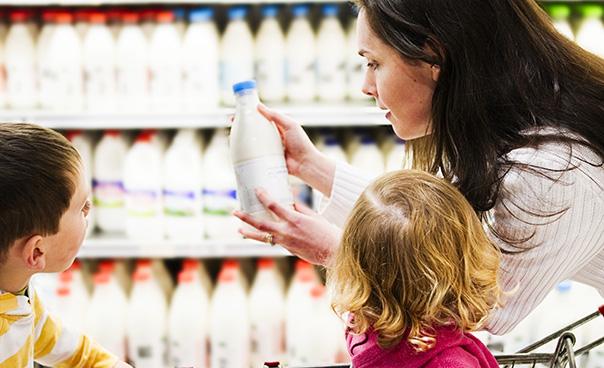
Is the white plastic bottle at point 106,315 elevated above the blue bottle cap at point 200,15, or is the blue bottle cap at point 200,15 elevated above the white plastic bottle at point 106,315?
the blue bottle cap at point 200,15

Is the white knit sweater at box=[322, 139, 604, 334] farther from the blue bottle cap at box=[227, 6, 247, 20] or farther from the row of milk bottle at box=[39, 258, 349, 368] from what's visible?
the blue bottle cap at box=[227, 6, 247, 20]

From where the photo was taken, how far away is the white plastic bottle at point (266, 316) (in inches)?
76.1

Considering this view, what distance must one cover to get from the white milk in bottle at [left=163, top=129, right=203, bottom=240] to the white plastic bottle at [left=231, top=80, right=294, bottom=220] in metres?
0.69

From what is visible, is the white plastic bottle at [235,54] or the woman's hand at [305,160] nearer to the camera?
the woman's hand at [305,160]

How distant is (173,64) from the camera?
1.88m

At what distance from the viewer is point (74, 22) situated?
196 centimetres

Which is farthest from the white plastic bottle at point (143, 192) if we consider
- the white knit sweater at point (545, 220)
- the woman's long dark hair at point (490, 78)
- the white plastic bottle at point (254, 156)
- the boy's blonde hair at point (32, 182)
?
the white knit sweater at point (545, 220)

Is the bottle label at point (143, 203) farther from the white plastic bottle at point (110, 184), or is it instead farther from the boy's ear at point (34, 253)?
the boy's ear at point (34, 253)

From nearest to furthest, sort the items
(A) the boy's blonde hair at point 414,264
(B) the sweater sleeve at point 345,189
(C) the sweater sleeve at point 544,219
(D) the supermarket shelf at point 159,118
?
(A) the boy's blonde hair at point 414,264
(C) the sweater sleeve at point 544,219
(B) the sweater sleeve at point 345,189
(D) the supermarket shelf at point 159,118

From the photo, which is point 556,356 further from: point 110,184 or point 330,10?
point 110,184

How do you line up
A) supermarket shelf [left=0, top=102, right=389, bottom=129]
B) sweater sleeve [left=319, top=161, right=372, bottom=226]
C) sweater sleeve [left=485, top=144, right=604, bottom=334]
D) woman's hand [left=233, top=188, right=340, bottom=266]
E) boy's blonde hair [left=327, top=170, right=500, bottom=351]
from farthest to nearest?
supermarket shelf [left=0, top=102, right=389, bottom=129] → sweater sleeve [left=319, top=161, right=372, bottom=226] → woman's hand [left=233, top=188, right=340, bottom=266] → sweater sleeve [left=485, top=144, right=604, bottom=334] → boy's blonde hair [left=327, top=170, right=500, bottom=351]

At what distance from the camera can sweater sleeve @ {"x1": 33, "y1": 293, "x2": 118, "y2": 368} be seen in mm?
1030

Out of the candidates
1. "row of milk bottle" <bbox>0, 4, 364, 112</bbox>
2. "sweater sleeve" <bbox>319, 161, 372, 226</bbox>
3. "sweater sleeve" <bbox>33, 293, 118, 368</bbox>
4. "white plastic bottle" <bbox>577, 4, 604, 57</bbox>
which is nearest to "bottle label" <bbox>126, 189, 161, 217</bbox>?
"row of milk bottle" <bbox>0, 4, 364, 112</bbox>

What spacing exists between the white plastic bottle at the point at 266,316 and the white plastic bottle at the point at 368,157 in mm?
410
